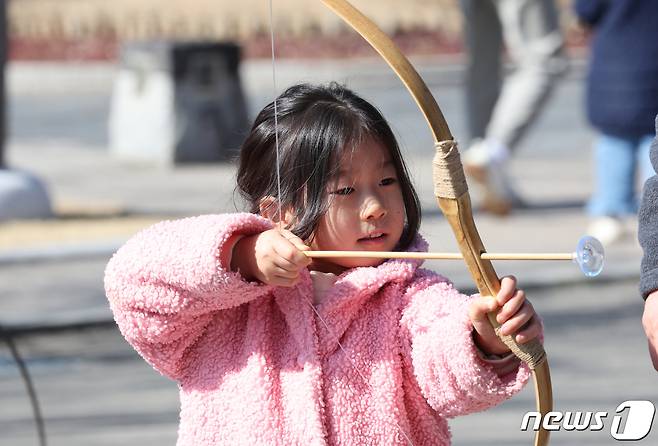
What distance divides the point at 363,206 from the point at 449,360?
32 centimetres

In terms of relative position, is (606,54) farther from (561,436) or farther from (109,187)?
(109,187)

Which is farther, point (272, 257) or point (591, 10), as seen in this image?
point (591, 10)

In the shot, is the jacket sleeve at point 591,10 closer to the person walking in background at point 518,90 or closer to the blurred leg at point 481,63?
the person walking in background at point 518,90

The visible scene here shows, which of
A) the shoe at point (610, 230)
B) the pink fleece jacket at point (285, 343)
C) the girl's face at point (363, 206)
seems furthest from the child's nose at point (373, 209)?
the shoe at point (610, 230)

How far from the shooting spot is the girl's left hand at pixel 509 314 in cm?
242

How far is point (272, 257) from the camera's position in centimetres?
256

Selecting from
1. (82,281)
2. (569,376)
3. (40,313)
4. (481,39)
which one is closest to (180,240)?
(569,376)

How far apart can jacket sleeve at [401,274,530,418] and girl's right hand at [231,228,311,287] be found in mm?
247

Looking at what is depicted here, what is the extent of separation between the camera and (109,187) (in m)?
11.1

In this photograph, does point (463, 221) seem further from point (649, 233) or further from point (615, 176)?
point (615, 176)

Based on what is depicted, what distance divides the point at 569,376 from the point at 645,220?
3587 mm

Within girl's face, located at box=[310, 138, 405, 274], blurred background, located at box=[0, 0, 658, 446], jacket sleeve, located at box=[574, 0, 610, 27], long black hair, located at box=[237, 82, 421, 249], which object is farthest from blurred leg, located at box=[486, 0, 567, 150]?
girl's face, located at box=[310, 138, 405, 274]

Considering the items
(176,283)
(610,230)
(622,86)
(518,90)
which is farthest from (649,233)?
(518,90)

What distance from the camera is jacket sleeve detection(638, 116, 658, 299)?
2516mm
